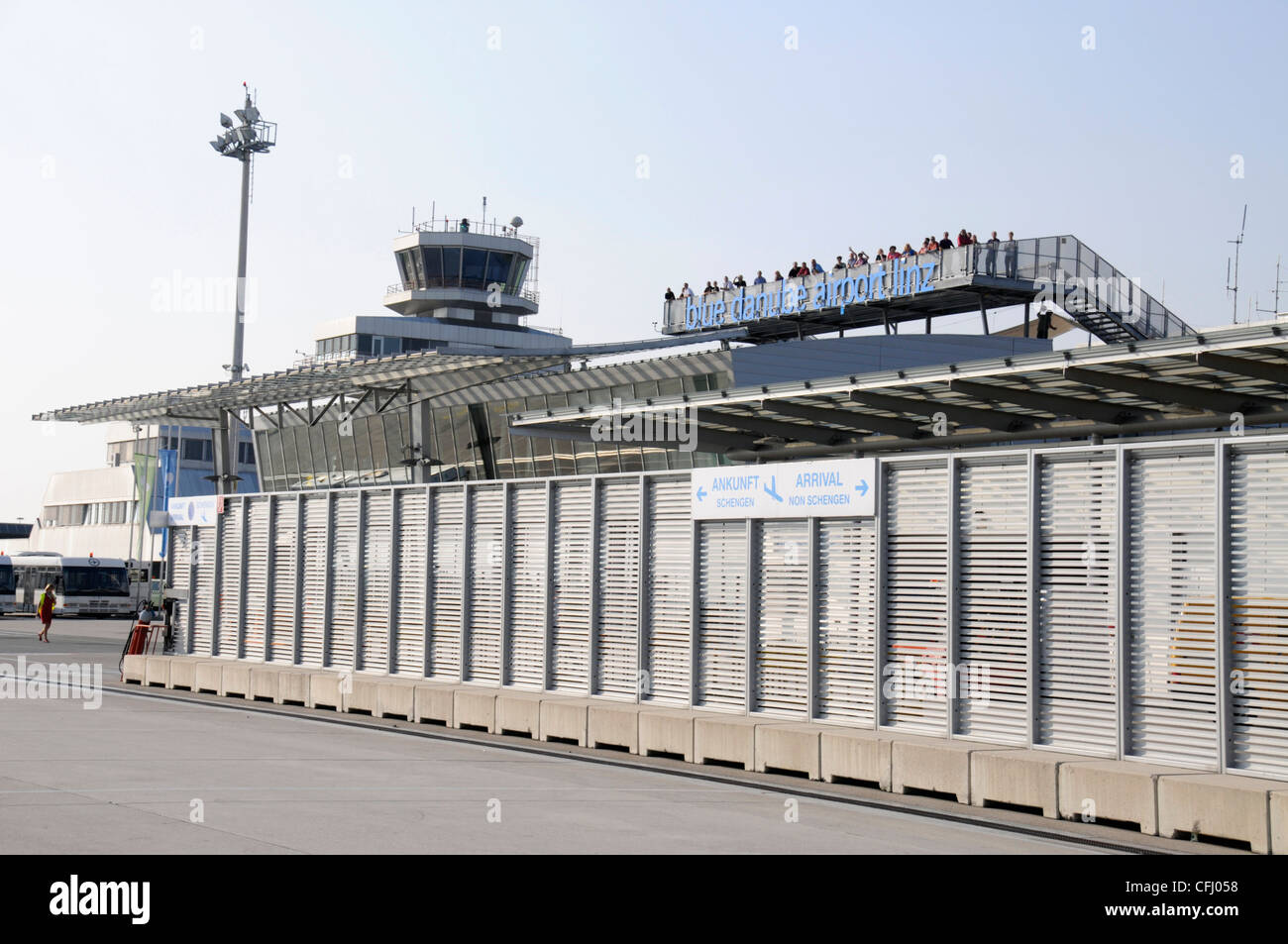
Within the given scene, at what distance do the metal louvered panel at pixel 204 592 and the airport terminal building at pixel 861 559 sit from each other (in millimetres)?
76

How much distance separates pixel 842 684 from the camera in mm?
16000

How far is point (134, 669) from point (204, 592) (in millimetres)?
2019

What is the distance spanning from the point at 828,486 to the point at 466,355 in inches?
647

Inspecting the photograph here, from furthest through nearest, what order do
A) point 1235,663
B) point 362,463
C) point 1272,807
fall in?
point 362,463 < point 1235,663 < point 1272,807

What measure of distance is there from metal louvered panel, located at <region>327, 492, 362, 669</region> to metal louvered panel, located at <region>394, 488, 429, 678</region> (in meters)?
1.14

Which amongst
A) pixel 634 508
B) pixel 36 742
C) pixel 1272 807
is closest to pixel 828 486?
pixel 634 508

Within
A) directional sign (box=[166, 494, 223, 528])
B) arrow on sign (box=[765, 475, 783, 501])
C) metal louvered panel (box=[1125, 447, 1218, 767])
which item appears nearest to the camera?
metal louvered panel (box=[1125, 447, 1218, 767])

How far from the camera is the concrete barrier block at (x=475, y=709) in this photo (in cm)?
1956

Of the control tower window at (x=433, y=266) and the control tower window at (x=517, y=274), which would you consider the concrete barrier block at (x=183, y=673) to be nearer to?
the control tower window at (x=433, y=266)

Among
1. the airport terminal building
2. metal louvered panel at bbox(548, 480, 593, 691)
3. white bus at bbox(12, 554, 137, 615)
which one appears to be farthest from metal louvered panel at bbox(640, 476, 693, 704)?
white bus at bbox(12, 554, 137, 615)

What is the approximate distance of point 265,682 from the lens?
2431 centimetres

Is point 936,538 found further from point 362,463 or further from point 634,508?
point 362,463

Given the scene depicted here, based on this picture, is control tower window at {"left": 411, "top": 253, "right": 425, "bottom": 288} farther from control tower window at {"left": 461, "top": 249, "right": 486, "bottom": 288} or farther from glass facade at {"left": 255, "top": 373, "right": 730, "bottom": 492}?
glass facade at {"left": 255, "top": 373, "right": 730, "bottom": 492}

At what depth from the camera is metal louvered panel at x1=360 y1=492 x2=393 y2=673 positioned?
22.8 meters
